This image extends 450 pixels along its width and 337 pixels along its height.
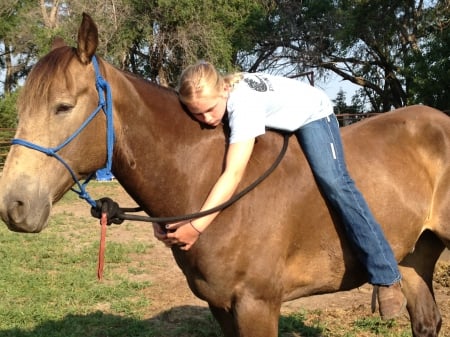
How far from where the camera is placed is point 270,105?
8.42 feet

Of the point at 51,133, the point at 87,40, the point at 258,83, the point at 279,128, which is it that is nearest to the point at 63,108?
the point at 51,133

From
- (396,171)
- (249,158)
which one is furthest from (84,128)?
(396,171)

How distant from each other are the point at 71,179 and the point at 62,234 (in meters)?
6.87

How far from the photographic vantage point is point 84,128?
2121 mm

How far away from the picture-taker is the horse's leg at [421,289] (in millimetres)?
3520

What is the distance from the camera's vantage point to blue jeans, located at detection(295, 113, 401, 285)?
261 cm

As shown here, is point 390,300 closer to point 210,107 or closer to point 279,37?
point 210,107

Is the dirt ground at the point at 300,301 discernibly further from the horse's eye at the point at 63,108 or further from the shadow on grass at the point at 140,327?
the horse's eye at the point at 63,108

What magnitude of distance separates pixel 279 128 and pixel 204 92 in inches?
19.9

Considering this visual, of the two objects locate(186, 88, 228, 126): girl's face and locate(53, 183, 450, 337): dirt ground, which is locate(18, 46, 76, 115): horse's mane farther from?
locate(53, 183, 450, 337): dirt ground

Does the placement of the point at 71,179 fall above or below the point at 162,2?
below

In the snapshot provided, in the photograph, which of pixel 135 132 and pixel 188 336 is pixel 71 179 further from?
pixel 188 336

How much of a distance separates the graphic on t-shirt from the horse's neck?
0.30m

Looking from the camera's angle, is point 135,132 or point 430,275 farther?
point 430,275
